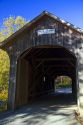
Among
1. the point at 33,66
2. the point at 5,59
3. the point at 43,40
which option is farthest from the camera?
the point at 5,59

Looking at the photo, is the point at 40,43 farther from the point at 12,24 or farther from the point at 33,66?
the point at 12,24

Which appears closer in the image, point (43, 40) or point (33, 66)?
point (43, 40)

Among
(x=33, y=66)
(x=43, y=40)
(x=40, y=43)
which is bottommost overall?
(x=33, y=66)

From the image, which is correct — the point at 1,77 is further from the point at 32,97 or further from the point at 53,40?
the point at 53,40

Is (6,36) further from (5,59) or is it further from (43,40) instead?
(43,40)

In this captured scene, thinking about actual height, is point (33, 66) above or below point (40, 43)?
below

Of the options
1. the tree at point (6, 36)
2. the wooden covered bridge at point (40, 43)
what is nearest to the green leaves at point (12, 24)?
the tree at point (6, 36)

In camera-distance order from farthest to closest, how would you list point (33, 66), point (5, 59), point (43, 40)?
point (5, 59) < point (33, 66) < point (43, 40)

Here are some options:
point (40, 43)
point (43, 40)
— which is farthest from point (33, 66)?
point (43, 40)

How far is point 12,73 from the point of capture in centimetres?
1252

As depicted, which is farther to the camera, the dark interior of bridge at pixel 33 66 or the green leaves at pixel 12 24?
the green leaves at pixel 12 24

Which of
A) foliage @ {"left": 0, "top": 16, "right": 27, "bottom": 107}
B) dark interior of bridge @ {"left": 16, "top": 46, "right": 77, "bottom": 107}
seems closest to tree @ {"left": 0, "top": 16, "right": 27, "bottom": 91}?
foliage @ {"left": 0, "top": 16, "right": 27, "bottom": 107}

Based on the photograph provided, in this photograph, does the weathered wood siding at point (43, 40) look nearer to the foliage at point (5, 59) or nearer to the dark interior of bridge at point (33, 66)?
the dark interior of bridge at point (33, 66)

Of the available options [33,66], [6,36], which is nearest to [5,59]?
[6,36]
